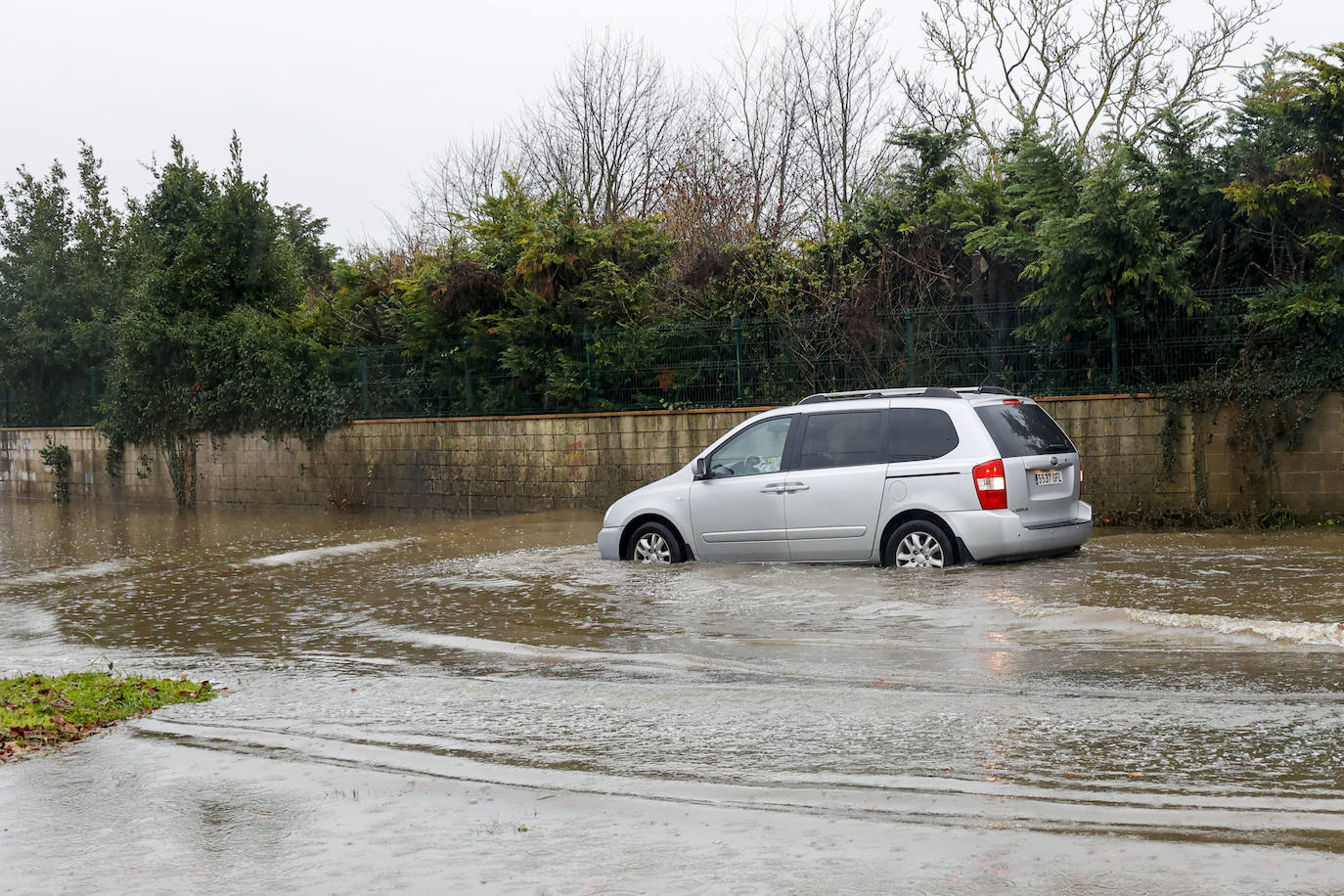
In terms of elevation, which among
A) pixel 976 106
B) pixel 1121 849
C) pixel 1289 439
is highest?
pixel 976 106

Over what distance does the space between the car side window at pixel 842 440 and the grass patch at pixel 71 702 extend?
5.95 m

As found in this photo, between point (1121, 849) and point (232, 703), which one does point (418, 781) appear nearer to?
point (232, 703)

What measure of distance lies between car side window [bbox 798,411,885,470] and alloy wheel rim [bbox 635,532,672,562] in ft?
5.40

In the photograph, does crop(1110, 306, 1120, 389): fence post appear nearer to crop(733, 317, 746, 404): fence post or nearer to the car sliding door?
crop(733, 317, 746, 404): fence post

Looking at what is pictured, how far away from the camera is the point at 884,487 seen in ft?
39.1

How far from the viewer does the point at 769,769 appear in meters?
5.83

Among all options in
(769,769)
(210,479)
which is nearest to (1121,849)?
(769,769)

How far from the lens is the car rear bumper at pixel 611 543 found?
44.5 ft

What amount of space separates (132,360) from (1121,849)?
2626 cm

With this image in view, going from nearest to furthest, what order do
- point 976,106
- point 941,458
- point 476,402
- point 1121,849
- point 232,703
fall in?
point 1121,849, point 232,703, point 941,458, point 476,402, point 976,106

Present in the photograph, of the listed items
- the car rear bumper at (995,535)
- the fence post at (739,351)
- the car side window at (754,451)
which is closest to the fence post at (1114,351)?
the fence post at (739,351)

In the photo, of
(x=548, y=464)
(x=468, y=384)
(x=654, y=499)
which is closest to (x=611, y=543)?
(x=654, y=499)

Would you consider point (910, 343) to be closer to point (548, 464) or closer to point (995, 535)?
point (548, 464)

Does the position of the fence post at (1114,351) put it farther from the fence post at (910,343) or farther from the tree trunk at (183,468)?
the tree trunk at (183,468)
